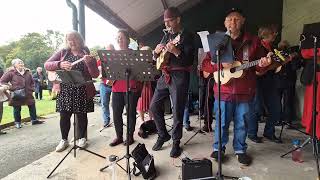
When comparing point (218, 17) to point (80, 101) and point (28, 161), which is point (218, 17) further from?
point (28, 161)

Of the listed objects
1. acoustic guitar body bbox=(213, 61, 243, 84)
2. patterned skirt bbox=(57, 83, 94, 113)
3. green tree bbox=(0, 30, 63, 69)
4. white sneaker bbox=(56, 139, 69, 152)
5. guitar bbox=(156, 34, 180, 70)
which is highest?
green tree bbox=(0, 30, 63, 69)

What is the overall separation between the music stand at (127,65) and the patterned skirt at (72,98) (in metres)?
0.84

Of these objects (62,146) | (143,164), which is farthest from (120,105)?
(143,164)

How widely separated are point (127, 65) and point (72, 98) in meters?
1.19

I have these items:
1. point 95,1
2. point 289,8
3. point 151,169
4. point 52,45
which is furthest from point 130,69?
point 52,45

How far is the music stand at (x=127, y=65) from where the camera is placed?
3.27 metres

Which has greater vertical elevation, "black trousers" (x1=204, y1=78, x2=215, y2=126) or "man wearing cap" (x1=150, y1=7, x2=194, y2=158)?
"man wearing cap" (x1=150, y1=7, x2=194, y2=158)

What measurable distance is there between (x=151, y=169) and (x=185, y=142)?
55.3 inches

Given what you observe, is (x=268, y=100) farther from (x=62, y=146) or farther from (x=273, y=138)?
(x=62, y=146)

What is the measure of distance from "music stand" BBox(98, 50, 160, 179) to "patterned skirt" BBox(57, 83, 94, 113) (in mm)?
839

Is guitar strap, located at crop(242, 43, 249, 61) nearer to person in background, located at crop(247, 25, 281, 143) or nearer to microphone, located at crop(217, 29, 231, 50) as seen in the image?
microphone, located at crop(217, 29, 231, 50)

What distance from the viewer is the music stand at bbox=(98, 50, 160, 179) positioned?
3.27 meters

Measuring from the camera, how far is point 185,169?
3.08 m

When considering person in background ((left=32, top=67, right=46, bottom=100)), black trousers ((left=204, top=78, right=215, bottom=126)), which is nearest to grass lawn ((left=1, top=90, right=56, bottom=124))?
person in background ((left=32, top=67, right=46, bottom=100))
